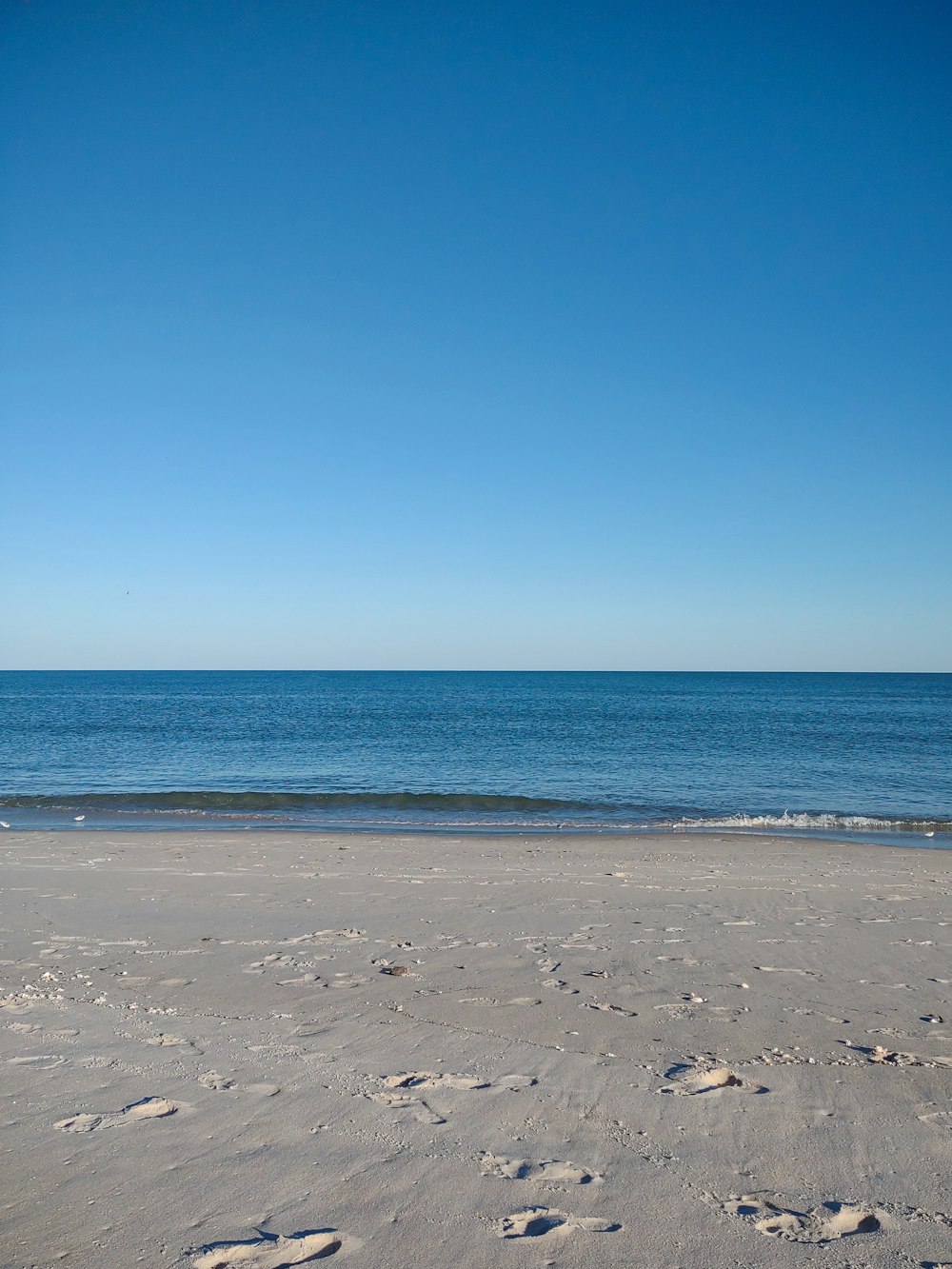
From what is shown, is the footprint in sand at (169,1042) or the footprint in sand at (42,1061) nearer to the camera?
the footprint in sand at (42,1061)

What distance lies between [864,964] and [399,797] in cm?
1514

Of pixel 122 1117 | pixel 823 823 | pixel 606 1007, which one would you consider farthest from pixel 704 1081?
pixel 823 823

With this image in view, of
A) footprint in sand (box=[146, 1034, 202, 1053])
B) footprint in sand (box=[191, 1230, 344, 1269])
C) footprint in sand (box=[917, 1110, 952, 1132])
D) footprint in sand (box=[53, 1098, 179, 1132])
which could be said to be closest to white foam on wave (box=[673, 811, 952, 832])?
footprint in sand (box=[917, 1110, 952, 1132])

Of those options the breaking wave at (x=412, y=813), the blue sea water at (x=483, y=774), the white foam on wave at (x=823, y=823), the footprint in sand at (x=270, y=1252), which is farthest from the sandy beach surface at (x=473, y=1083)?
the blue sea water at (x=483, y=774)

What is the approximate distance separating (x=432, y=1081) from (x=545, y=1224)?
4.76ft

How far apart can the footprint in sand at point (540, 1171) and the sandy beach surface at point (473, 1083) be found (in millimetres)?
12

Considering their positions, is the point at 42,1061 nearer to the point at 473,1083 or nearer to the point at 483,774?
the point at 473,1083

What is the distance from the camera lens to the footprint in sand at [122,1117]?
13.5 feet

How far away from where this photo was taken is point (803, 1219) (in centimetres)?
350

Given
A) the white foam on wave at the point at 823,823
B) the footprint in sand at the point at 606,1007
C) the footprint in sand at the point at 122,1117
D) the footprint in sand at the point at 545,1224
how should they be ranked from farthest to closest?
the white foam on wave at the point at 823,823
the footprint in sand at the point at 606,1007
the footprint in sand at the point at 122,1117
the footprint in sand at the point at 545,1224

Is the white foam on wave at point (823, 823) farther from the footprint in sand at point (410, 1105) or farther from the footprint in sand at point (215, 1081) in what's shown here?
the footprint in sand at point (215, 1081)

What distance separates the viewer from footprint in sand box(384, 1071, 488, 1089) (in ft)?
15.3

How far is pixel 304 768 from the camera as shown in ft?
89.7

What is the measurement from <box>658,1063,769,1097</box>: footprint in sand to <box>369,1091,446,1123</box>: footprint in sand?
1372mm
